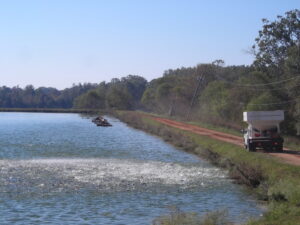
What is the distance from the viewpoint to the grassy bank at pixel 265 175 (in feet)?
53.7

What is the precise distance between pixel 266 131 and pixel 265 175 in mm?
9725

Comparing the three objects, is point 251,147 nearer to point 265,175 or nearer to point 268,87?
point 265,175

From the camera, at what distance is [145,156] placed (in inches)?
1537

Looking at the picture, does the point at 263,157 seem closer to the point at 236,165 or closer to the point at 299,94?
the point at 236,165

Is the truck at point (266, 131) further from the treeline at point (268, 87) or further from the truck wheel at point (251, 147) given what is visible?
the treeline at point (268, 87)

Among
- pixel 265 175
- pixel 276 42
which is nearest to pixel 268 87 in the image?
pixel 276 42

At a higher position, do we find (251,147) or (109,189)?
(251,147)

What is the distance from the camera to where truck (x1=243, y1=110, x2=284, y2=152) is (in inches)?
1330

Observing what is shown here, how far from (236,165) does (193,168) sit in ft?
10.7

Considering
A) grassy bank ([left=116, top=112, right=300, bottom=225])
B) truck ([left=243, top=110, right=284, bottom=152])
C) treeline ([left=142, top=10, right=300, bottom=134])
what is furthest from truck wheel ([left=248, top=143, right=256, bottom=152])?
treeline ([left=142, top=10, right=300, bottom=134])

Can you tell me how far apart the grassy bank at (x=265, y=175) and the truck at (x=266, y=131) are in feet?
3.13

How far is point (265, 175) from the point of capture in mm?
24750

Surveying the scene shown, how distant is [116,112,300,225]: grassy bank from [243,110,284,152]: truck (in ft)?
3.13

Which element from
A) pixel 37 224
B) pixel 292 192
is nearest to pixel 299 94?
pixel 292 192
